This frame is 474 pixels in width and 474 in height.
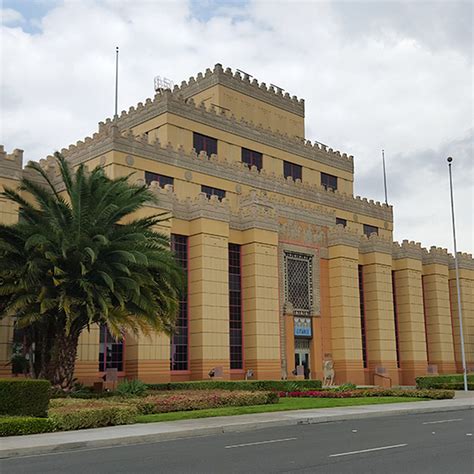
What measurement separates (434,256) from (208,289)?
Answer: 980 inches

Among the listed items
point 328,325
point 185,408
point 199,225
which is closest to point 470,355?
point 328,325

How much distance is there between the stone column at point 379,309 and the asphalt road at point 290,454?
29442 millimetres

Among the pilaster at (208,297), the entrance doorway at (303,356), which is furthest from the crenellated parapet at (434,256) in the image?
the pilaster at (208,297)

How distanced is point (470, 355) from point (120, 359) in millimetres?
33407

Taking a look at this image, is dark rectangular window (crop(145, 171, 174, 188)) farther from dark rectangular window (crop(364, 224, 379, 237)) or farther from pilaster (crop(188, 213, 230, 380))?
dark rectangular window (crop(364, 224, 379, 237))

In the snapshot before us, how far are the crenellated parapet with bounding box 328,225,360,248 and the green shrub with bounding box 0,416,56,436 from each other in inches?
1249

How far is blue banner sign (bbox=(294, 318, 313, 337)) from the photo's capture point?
44.9 m

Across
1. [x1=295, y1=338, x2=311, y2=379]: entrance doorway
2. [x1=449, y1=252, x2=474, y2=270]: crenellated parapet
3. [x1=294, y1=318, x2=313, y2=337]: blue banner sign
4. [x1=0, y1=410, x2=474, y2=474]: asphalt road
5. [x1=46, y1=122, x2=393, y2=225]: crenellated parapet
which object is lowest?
[x1=0, y1=410, x2=474, y2=474]: asphalt road

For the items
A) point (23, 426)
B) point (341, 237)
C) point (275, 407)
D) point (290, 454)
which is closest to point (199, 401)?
point (275, 407)

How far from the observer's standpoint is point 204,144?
157ft

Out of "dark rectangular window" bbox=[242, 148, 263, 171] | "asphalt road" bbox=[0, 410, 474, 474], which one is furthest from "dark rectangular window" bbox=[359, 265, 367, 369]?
"asphalt road" bbox=[0, 410, 474, 474]

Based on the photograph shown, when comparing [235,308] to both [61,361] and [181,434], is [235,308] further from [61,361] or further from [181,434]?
[181,434]

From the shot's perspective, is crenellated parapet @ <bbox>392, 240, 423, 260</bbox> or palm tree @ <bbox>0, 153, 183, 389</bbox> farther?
crenellated parapet @ <bbox>392, 240, 423, 260</bbox>

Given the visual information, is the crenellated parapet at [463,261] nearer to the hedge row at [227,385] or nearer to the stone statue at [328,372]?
the stone statue at [328,372]
